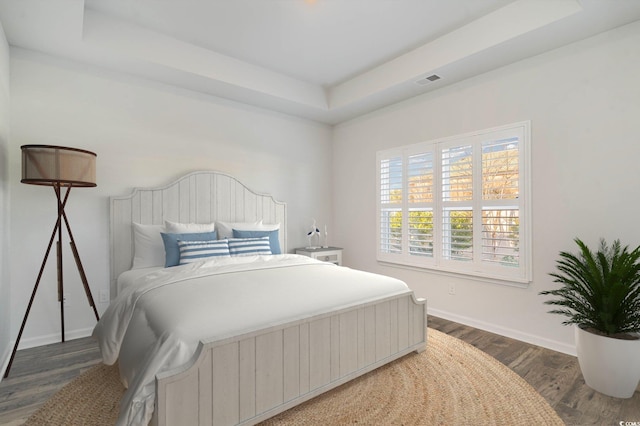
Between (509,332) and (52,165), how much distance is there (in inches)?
163

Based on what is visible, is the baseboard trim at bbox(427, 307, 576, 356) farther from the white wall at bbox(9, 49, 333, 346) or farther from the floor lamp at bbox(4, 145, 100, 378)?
the floor lamp at bbox(4, 145, 100, 378)

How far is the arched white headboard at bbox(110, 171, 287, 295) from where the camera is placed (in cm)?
321

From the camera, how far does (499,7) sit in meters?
2.62

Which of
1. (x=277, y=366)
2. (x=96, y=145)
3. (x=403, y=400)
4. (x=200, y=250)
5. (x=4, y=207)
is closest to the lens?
(x=277, y=366)

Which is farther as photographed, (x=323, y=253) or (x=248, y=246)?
(x=323, y=253)

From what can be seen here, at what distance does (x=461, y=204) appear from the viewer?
11.1ft

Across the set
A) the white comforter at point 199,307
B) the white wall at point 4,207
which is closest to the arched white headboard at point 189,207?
the white wall at point 4,207

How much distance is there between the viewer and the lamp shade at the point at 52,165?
7.95 feet

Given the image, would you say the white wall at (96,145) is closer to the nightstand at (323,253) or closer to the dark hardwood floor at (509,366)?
the dark hardwood floor at (509,366)

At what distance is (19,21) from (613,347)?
4.70 m

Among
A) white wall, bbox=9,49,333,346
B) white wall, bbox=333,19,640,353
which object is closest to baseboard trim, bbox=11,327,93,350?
white wall, bbox=9,49,333,346

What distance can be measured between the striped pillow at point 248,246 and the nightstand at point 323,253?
Result: 934mm

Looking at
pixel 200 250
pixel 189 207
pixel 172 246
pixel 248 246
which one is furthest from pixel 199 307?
pixel 189 207

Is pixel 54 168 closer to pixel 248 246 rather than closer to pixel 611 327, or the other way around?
pixel 248 246
